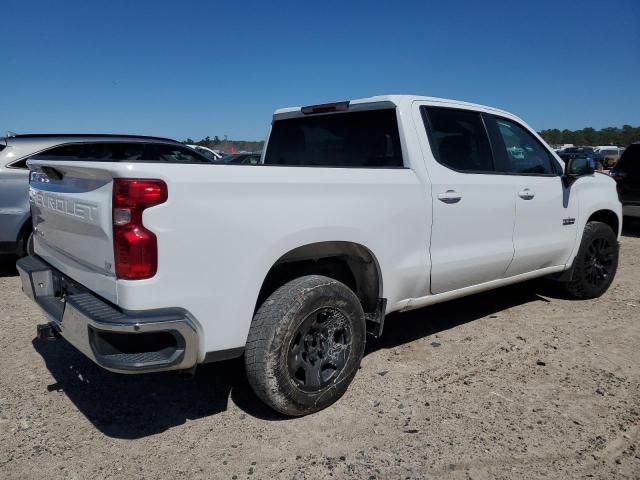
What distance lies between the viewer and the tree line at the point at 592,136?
71.4 metres

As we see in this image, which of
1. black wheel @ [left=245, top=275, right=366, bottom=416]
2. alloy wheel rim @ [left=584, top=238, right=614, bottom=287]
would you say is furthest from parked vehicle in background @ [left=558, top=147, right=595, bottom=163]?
black wheel @ [left=245, top=275, right=366, bottom=416]

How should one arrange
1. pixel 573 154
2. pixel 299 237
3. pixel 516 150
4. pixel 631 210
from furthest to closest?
pixel 631 210
pixel 573 154
pixel 516 150
pixel 299 237

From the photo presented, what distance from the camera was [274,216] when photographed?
2.76 metres

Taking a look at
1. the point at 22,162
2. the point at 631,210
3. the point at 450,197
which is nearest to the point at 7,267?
the point at 22,162

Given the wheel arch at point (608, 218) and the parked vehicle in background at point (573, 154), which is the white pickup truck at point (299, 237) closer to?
the parked vehicle in background at point (573, 154)

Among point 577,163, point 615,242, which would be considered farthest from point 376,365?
point 615,242

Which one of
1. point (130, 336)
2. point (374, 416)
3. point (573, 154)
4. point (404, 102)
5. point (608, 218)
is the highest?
point (404, 102)

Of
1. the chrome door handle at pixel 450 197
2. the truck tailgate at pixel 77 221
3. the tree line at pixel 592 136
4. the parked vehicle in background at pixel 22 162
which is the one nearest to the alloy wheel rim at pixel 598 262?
the chrome door handle at pixel 450 197

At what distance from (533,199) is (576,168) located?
2.21 feet

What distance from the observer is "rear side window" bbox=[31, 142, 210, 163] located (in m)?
6.16

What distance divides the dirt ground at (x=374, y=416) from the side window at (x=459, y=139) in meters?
1.46

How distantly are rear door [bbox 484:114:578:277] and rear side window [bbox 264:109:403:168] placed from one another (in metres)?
1.04

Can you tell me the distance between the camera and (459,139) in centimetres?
408

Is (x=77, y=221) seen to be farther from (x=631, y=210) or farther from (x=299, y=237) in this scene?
(x=631, y=210)
